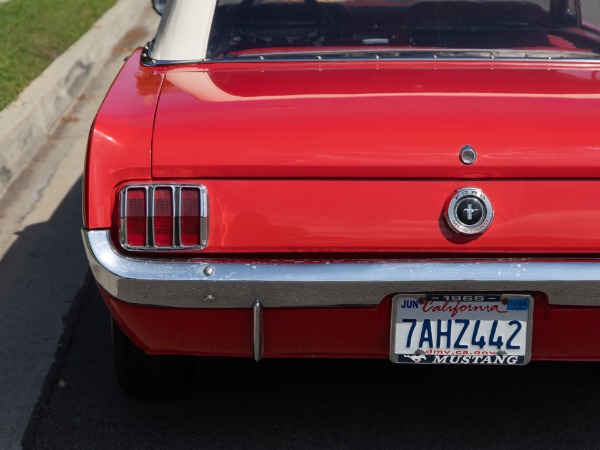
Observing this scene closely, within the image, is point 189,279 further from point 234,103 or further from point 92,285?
point 92,285

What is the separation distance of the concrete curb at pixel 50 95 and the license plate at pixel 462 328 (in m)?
4.02

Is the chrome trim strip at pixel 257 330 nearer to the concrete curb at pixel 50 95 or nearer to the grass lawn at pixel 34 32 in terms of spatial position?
the concrete curb at pixel 50 95

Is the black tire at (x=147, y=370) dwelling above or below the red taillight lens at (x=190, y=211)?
below

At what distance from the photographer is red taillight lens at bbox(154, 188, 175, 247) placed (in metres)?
3.19

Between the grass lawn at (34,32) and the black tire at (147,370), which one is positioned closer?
the black tire at (147,370)

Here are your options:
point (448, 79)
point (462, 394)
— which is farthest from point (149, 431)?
point (448, 79)

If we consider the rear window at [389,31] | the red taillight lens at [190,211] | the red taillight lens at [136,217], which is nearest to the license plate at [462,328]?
the red taillight lens at [190,211]

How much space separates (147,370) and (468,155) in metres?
1.37

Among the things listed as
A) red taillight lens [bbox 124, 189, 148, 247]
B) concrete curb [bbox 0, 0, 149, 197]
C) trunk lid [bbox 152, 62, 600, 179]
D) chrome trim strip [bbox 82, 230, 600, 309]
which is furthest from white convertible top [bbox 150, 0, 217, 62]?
concrete curb [bbox 0, 0, 149, 197]

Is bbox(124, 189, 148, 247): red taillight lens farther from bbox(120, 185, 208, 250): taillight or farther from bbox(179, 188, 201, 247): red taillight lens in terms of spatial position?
bbox(179, 188, 201, 247): red taillight lens

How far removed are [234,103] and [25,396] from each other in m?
1.40

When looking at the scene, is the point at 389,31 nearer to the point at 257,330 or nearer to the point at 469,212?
the point at 469,212

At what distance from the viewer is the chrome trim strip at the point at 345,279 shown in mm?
3141

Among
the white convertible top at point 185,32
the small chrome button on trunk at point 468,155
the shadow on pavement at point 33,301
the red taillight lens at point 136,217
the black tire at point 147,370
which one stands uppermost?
the white convertible top at point 185,32
